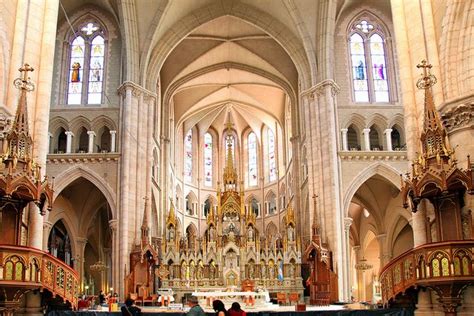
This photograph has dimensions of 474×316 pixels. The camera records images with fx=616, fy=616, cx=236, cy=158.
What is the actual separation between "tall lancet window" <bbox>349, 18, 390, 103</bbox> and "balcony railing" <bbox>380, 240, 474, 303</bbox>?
647 inches

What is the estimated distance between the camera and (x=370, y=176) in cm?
2842

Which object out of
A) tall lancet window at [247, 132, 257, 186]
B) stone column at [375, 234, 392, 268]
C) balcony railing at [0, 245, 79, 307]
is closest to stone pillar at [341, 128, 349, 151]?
stone column at [375, 234, 392, 268]

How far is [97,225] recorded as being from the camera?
37219 millimetres

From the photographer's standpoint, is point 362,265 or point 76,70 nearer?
point 76,70

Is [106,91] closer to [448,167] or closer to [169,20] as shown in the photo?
[169,20]

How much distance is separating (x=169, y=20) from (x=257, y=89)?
13253 mm

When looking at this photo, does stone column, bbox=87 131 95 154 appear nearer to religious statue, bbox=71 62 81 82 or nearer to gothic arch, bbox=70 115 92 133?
gothic arch, bbox=70 115 92 133

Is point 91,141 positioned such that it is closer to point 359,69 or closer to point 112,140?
point 112,140

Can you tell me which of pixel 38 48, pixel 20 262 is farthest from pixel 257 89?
pixel 20 262

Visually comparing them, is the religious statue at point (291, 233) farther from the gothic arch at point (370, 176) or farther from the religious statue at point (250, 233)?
the gothic arch at point (370, 176)

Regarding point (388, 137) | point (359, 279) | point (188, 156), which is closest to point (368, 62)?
point (388, 137)

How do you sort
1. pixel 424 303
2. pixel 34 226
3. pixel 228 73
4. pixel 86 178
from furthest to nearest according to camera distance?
pixel 228 73 → pixel 86 178 → pixel 34 226 → pixel 424 303

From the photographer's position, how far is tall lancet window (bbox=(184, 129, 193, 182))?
158 feet

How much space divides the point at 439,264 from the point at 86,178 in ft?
61.5
